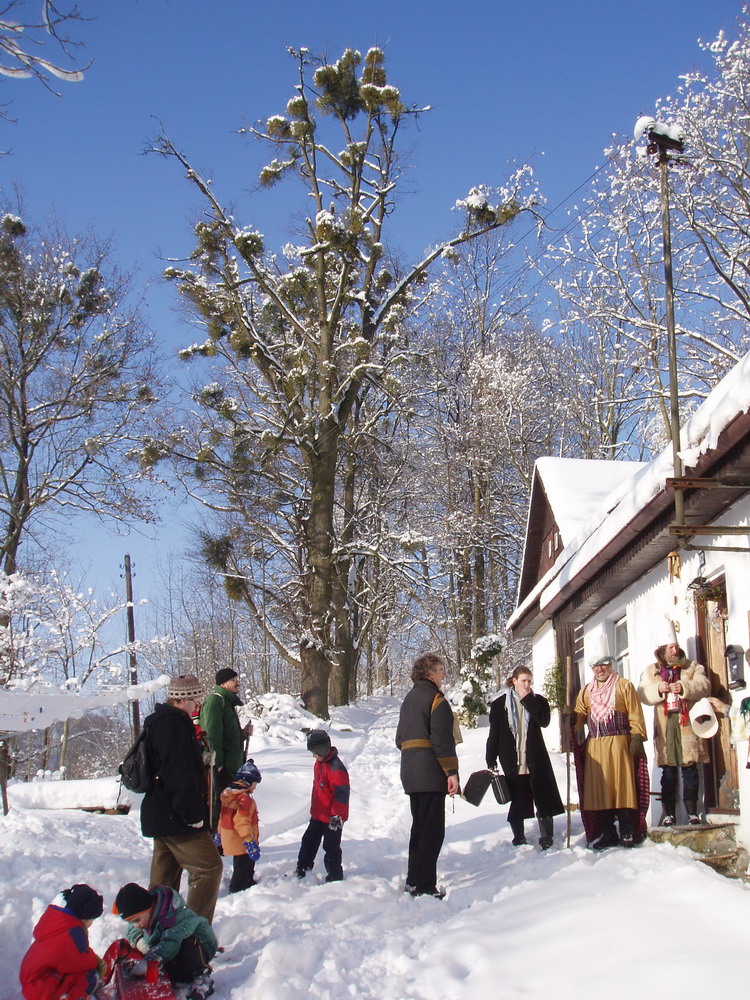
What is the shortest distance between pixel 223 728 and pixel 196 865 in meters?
1.93

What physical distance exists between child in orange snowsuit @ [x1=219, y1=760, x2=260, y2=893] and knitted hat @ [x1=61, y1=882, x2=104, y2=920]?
8.53 ft

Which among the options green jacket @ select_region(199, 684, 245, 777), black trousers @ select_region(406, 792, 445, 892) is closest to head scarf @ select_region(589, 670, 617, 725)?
black trousers @ select_region(406, 792, 445, 892)

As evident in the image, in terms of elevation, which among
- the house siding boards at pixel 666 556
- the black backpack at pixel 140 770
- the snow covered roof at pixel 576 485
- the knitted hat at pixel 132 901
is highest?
the snow covered roof at pixel 576 485

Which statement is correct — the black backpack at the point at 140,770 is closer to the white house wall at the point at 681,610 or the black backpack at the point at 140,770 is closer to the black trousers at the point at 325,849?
the black trousers at the point at 325,849

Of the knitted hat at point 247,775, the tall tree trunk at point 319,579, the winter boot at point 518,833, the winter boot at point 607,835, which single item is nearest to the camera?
the knitted hat at point 247,775

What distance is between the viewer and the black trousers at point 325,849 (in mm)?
6695

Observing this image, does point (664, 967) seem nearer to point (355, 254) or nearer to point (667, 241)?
point (667, 241)

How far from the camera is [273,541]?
21109mm

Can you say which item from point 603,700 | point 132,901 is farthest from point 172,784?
point 603,700

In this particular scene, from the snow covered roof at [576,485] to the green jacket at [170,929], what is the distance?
12.2 meters

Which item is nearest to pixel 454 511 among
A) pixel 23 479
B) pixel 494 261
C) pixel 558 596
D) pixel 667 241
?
pixel 494 261

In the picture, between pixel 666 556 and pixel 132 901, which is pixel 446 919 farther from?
pixel 666 556

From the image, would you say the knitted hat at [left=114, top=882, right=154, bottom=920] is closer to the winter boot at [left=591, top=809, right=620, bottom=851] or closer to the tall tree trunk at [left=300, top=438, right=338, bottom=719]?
the winter boot at [left=591, top=809, right=620, bottom=851]

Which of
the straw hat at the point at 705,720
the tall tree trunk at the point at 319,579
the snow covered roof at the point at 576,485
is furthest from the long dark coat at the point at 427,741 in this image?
the tall tree trunk at the point at 319,579
